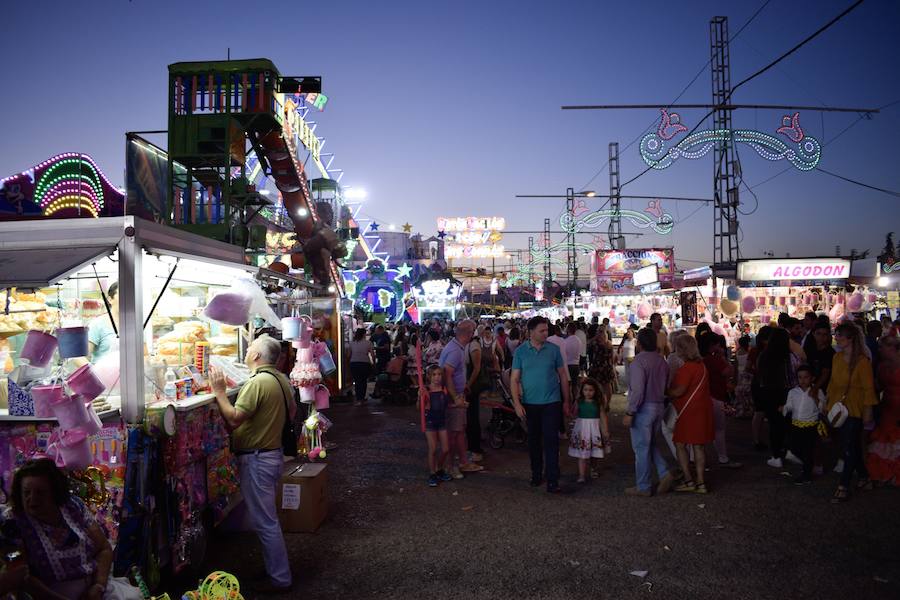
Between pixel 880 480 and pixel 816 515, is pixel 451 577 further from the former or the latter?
pixel 880 480

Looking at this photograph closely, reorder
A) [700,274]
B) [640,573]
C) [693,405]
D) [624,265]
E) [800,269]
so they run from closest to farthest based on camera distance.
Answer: [640,573], [693,405], [800,269], [700,274], [624,265]

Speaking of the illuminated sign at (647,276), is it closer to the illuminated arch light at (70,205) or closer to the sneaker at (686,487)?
the sneaker at (686,487)

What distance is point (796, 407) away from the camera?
694 centimetres

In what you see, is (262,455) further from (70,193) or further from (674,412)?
(70,193)

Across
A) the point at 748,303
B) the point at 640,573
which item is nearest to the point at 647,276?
the point at 748,303

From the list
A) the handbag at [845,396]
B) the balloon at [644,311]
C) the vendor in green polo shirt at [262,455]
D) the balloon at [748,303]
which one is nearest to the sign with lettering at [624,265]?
the balloon at [644,311]

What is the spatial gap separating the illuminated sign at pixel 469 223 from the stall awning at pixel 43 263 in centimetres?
6538

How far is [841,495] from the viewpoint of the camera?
613cm

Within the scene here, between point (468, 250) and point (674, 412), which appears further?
point (468, 250)

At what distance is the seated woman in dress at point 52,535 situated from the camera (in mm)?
2867

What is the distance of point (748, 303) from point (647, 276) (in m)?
6.13

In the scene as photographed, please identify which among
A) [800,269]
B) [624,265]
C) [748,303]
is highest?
[624,265]

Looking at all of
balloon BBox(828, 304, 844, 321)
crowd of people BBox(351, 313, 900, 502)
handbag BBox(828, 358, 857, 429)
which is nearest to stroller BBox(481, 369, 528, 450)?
crowd of people BBox(351, 313, 900, 502)

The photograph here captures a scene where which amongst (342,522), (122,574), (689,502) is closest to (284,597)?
(122,574)
